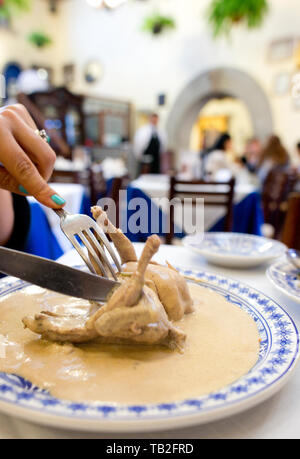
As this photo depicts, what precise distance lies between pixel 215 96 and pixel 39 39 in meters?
6.15

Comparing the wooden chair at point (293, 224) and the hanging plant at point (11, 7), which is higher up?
the hanging plant at point (11, 7)

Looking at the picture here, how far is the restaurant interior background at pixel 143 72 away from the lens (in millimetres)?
7008

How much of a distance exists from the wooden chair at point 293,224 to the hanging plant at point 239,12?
641 centimetres

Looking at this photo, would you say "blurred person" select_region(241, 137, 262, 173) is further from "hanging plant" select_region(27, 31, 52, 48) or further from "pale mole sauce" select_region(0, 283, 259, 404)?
"hanging plant" select_region(27, 31, 52, 48)

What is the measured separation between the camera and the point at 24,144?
0.89m

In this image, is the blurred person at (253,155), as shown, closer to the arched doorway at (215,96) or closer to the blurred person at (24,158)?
the arched doorway at (215,96)

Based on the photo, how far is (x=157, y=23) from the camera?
8.96 metres

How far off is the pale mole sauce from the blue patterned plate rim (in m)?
0.46

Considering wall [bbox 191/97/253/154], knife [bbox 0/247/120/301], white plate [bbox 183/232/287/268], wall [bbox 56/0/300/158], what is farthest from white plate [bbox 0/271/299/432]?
wall [bbox 191/97/253/154]

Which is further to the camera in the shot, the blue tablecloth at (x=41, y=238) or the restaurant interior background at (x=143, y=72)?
the restaurant interior background at (x=143, y=72)

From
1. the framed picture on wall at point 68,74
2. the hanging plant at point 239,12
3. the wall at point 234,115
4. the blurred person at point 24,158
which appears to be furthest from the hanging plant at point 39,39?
the blurred person at point 24,158

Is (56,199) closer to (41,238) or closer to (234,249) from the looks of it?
(234,249)

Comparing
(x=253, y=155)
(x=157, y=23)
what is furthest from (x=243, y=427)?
(x=157, y=23)
